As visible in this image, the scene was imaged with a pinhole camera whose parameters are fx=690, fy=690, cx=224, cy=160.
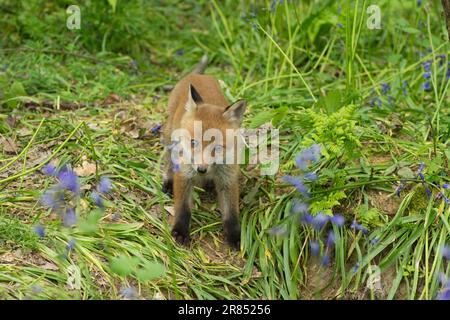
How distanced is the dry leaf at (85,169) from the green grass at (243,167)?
9 centimetres

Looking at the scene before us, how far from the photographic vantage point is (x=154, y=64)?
813 centimetres

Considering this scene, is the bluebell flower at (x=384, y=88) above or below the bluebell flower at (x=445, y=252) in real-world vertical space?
above

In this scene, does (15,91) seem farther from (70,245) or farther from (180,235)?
(70,245)

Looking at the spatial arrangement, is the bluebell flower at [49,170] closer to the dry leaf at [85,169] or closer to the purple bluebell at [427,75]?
the dry leaf at [85,169]

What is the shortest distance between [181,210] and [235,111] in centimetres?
85

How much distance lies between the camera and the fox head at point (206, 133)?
4953mm

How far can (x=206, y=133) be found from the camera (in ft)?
16.4

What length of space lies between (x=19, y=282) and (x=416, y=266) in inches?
105

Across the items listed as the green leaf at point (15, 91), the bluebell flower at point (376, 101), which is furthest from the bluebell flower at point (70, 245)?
the bluebell flower at point (376, 101)

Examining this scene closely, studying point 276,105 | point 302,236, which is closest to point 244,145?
point 302,236

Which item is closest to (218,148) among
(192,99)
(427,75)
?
(192,99)

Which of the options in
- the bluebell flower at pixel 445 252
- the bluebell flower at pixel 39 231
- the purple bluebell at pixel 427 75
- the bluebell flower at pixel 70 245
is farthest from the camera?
the purple bluebell at pixel 427 75

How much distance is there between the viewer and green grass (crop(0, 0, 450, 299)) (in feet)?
15.6
